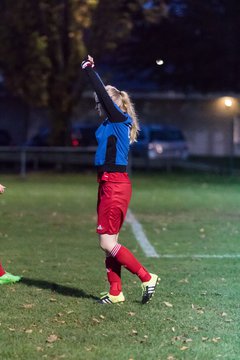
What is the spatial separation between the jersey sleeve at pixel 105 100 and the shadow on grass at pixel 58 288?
179 cm

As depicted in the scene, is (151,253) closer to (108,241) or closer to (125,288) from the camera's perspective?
(125,288)

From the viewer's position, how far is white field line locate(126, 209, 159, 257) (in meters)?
9.55

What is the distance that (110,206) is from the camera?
6.21 m

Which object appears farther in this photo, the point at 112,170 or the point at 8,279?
the point at 8,279

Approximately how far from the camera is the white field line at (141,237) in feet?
31.3

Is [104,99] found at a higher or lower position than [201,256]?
higher

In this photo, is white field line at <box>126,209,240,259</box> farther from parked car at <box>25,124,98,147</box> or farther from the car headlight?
parked car at <box>25,124,98,147</box>

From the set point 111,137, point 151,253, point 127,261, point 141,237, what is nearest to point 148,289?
point 127,261

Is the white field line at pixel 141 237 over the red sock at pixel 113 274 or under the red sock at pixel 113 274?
under

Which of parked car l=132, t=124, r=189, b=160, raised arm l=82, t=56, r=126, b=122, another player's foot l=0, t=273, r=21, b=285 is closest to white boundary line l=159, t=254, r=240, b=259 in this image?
another player's foot l=0, t=273, r=21, b=285

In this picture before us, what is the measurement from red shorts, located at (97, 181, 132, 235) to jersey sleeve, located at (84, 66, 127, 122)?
59 centimetres

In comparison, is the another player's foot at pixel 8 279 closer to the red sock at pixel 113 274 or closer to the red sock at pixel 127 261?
the red sock at pixel 113 274

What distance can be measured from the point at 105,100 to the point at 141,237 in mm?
5104

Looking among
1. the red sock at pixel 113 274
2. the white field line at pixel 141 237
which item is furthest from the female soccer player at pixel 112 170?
the white field line at pixel 141 237
